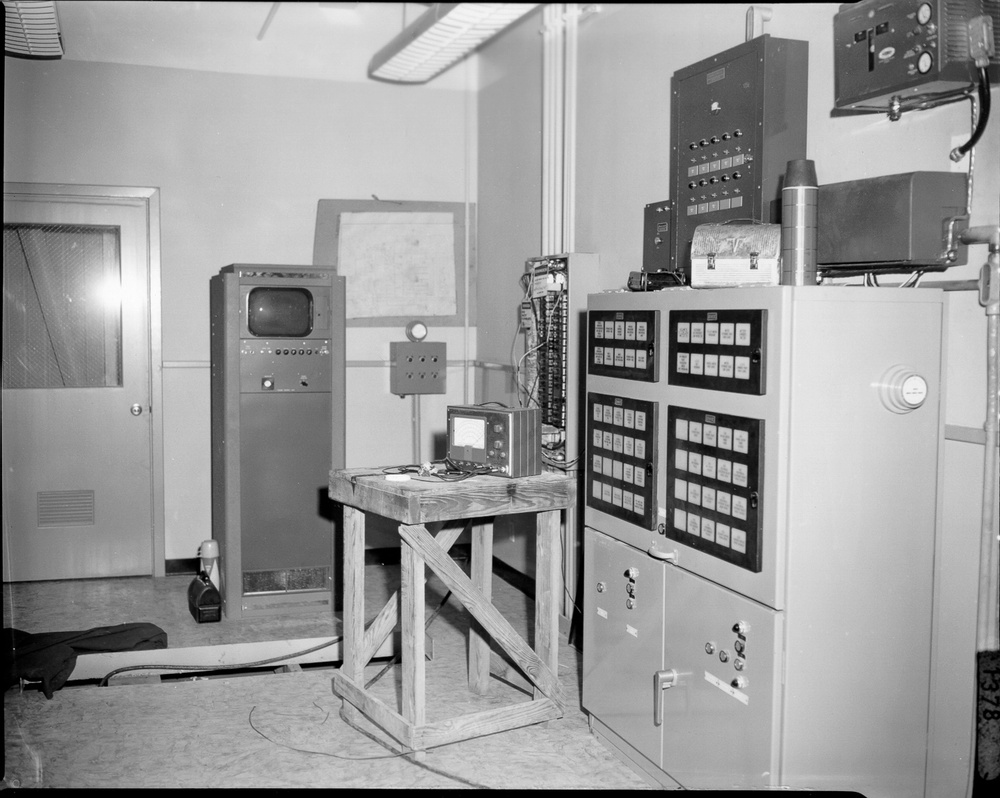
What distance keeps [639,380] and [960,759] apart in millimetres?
1254

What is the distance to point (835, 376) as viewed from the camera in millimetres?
2178

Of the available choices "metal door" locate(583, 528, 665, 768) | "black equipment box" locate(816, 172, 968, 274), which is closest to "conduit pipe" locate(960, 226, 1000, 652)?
"black equipment box" locate(816, 172, 968, 274)

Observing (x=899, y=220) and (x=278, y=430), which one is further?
(x=278, y=430)

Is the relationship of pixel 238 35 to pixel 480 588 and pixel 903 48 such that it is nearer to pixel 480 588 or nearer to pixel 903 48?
pixel 480 588

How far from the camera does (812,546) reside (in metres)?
2.18

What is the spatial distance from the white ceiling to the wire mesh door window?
95 cm

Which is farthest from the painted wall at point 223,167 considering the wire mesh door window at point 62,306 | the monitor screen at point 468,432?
the monitor screen at point 468,432

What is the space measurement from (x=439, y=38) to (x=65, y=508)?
3087 millimetres

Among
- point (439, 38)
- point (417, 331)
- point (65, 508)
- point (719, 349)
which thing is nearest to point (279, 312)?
point (417, 331)

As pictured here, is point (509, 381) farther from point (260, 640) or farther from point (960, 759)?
point (960, 759)

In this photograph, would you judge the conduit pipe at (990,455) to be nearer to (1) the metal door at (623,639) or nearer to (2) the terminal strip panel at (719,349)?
(2) the terminal strip panel at (719,349)

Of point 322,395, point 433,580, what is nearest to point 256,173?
point 322,395

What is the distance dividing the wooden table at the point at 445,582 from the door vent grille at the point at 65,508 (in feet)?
7.70

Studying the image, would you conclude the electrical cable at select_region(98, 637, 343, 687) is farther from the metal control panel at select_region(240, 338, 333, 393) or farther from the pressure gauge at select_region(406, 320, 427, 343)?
the pressure gauge at select_region(406, 320, 427, 343)
